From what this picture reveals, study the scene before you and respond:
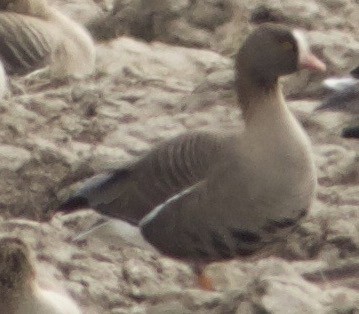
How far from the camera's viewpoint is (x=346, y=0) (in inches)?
320

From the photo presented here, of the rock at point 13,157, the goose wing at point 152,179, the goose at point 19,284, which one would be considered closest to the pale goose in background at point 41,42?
the rock at point 13,157

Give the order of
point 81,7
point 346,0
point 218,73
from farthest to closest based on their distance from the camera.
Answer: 1. point 81,7
2. point 346,0
3. point 218,73

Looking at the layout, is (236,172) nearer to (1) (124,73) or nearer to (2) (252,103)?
(2) (252,103)

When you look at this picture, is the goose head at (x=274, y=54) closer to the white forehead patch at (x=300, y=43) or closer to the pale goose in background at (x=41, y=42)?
the white forehead patch at (x=300, y=43)

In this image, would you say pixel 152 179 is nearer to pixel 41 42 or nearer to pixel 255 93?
pixel 255 93

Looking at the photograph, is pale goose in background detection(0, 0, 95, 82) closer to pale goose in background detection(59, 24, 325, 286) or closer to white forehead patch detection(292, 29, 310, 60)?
pale goose in background detection(59, 24, 325, 286)

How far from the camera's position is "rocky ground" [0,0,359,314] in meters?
5.01

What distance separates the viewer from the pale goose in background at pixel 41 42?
288 inches

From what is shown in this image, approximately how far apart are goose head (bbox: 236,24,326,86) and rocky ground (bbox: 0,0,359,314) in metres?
0.78

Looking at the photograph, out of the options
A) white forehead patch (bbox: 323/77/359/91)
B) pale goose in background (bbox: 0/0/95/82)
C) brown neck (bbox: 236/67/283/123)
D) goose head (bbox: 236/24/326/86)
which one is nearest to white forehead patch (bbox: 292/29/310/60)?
goose head (bbox: 236/24/326/86)

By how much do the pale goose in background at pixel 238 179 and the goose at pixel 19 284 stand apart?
1.03m

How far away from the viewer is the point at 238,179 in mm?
4973

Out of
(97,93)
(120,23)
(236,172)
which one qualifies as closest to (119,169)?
(236,172)

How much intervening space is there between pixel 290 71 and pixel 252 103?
0.20 metres
